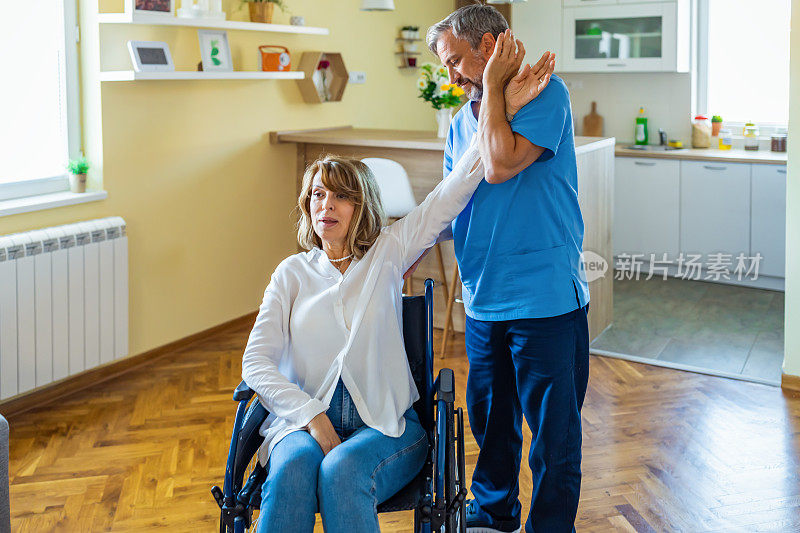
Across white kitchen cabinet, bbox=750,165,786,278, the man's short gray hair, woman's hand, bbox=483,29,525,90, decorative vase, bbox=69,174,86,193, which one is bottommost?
white kitchen cabinet, bbox=750,165,786,278

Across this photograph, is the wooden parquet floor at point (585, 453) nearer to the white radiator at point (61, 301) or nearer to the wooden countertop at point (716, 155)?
the white radiator at point (61, 301)

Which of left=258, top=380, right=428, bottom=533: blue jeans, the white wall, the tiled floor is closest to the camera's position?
left=258, top=380, right=428, bottom=533: blue jeans

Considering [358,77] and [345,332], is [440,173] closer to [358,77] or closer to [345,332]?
[358,77]

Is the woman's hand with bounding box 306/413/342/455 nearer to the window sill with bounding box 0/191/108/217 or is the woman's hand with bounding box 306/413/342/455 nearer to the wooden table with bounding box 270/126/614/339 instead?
the window sill with bounding box 0/191/108/217

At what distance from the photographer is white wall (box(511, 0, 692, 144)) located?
6.07m

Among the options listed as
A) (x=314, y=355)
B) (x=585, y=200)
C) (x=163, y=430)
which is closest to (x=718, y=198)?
(x=585, y=200)

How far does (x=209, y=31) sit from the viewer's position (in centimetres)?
426

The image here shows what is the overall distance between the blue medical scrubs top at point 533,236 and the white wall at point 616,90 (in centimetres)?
425

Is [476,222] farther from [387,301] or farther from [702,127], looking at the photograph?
[702,127]

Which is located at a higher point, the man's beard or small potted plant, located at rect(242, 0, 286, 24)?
small potted plant, located at rect(242, 0, 286, 24)

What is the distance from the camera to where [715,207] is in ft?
18.3

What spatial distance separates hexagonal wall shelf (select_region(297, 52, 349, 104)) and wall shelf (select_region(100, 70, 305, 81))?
0.19 m

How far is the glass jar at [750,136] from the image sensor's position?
5.71 meters

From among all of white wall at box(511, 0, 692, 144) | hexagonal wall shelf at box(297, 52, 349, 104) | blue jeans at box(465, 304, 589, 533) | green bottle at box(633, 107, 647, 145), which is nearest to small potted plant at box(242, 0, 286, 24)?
hexagonal wall shelf at box(297, 52, 349, 104)
